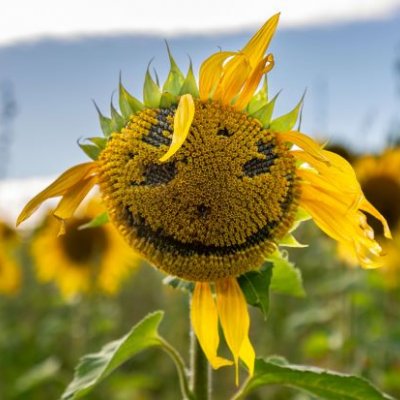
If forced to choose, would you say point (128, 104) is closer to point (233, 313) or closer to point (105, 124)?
point (105, 124)

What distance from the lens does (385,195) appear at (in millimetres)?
3795

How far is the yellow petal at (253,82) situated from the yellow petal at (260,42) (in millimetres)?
12

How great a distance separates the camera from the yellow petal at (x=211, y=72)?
4.28ft

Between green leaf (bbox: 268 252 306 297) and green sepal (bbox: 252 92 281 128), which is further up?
green sepal (bbox: 252 92 281 128)

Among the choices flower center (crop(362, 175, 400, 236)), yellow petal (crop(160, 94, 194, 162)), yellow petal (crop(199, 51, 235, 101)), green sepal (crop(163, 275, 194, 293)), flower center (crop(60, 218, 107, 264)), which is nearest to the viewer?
yellow petal (crop(160, 94, 194, 162))

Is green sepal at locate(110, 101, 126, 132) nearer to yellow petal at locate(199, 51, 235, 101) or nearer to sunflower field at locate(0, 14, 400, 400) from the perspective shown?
sunflower field at locate(0, 14, 400, 400)

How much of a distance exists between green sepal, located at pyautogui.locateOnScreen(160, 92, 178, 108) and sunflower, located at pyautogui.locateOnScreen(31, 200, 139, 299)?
3.01m

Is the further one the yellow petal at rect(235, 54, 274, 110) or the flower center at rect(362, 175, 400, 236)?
the flower center at rect(362, 175, 400, 236)

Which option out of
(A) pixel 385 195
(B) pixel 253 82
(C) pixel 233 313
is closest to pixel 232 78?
(B) pixel 253 82

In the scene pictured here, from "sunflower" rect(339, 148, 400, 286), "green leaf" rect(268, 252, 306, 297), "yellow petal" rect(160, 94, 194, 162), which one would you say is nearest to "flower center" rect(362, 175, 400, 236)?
"sunflower" rect(339, 148, 400, 286)

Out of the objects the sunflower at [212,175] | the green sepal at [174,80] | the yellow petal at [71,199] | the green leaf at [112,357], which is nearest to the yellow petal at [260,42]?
the sunflower at [212,175]

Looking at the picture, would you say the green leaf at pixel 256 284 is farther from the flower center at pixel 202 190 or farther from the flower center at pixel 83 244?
the flower center at pixel 83 244

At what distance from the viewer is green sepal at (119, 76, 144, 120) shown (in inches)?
53.1

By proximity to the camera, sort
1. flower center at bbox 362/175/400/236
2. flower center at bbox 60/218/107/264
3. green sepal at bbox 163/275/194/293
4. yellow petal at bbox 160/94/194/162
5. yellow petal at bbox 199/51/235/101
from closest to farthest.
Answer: yellow petal at bbox 160/94/194/162 < yellow petal at bbox 199/51/235/101 < green sepal at bbox 163/275/194/293 < flower center at bbox 362/175/400/236 < flower center at bbox 60/218/107/264
